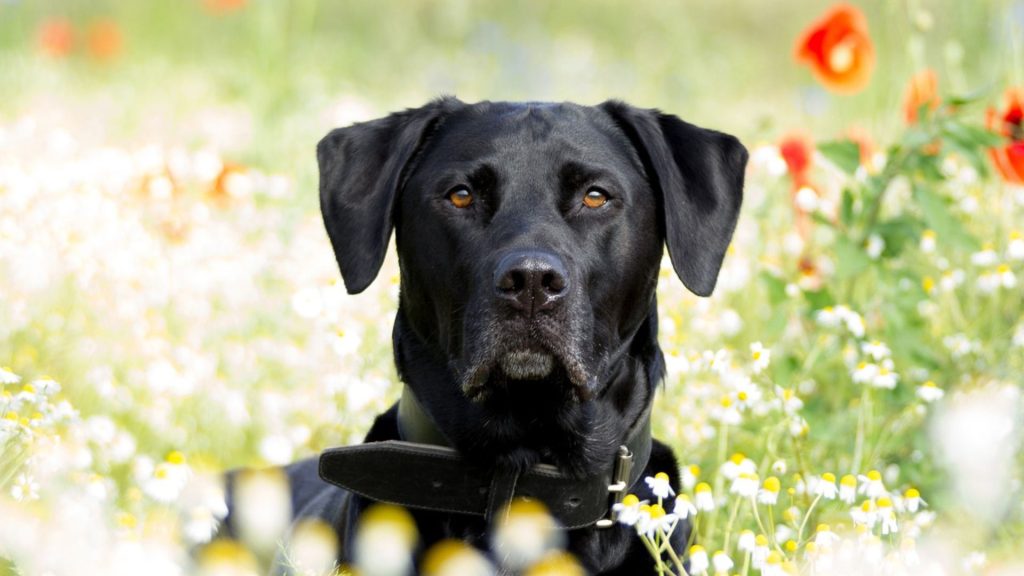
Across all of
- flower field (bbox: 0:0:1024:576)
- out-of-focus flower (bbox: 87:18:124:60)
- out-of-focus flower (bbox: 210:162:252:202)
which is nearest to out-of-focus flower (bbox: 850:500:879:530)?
flower field (bbox: 0:0:1024:576)

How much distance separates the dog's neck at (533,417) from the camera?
3.11 m

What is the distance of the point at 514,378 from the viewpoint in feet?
9.98

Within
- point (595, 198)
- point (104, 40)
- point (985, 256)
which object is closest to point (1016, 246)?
point (985, 256)

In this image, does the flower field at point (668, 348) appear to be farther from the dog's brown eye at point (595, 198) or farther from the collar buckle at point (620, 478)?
the dog's brown eye at point (595, 198)

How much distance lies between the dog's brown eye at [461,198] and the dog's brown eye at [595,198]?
271mm

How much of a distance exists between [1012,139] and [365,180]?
2292 millimetres

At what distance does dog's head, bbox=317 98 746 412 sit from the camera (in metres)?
2.96

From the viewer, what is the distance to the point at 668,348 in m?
4.02

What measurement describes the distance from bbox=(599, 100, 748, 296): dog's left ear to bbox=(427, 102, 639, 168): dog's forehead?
5 centimetres

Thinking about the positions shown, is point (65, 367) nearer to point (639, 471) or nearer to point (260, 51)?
point (639, 471)

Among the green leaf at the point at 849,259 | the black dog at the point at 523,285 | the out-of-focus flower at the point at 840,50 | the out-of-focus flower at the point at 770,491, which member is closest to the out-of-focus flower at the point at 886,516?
the out-of-focus flower at the point at 770,491

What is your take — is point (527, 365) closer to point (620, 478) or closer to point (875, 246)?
point (620, 478)

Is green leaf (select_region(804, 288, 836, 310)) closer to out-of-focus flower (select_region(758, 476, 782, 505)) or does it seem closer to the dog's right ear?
the dog's right ear

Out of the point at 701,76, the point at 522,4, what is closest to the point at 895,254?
the point at 701,76
